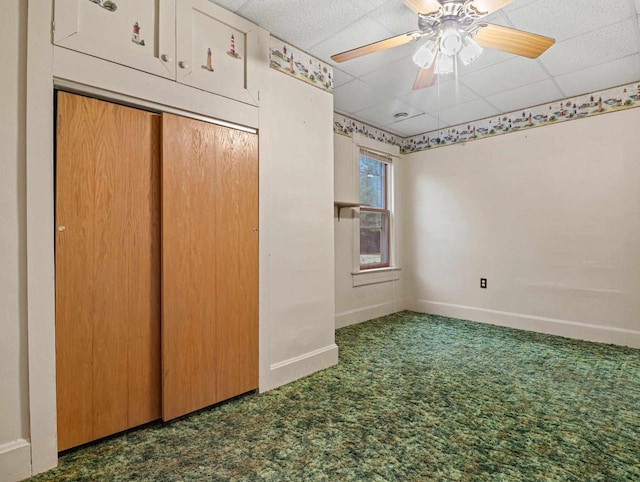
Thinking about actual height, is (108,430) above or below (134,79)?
below

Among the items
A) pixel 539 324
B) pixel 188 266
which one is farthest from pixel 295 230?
pixel 539 324

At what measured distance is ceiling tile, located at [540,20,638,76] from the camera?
7.59 ft

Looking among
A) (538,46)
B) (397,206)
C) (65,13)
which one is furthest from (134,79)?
(397,206)

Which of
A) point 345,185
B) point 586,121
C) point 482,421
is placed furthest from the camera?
point 345,185

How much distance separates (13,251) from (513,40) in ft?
8.88

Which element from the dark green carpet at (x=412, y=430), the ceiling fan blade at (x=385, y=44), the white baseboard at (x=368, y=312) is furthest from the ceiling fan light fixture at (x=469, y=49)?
the white baseboard at (x=368, y=312)

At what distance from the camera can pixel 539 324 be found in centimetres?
366

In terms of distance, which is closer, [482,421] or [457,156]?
[482,421]

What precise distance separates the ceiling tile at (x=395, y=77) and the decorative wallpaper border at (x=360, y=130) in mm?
747

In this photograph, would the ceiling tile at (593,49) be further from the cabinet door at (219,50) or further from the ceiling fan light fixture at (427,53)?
the cabinet door at (219,50)

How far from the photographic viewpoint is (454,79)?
3018mm

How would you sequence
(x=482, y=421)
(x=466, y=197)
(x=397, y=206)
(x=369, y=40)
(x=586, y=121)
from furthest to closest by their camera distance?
(x=397, y=206), (x=466, y=197), (x=586, y=121), (x=369, y=40), (x=482, y=421)

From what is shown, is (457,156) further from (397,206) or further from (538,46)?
(538,46)

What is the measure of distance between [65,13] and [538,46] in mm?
2413
